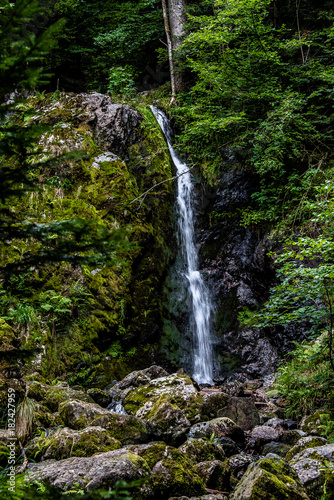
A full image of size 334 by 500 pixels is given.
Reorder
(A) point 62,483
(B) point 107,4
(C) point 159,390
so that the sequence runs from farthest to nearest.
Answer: (B) point 107,4
(C) point 159,390
(A) point 62,483

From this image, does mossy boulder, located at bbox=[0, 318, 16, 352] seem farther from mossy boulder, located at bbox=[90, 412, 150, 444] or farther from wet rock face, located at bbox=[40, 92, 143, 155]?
wet rock face, located at bbox=[40, 92, 143, 155]

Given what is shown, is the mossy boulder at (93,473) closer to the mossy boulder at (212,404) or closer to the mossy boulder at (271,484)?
the mossy boulder at (271,484)

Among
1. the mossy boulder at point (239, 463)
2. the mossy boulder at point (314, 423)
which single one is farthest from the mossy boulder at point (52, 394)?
the mossy boulder at point (314, 423)

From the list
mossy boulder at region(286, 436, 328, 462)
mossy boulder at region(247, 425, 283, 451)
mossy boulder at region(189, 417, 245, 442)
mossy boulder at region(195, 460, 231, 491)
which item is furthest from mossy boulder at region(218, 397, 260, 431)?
mossy boulder at region(195, 460, 231, 491)

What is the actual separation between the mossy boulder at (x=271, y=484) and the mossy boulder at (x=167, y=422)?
4.98 ft

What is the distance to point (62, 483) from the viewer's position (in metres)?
2.82

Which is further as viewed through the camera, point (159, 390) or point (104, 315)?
point (104, 315)

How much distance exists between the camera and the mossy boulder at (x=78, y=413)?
4.50 metres

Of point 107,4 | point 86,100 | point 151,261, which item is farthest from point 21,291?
point 107,4

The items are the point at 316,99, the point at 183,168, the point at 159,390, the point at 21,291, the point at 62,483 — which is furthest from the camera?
the point at 183,168

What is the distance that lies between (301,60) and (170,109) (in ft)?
14.7

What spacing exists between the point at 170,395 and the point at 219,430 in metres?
0.99

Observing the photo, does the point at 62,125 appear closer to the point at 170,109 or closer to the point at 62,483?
the point at 170,109

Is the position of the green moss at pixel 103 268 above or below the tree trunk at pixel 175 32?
below
